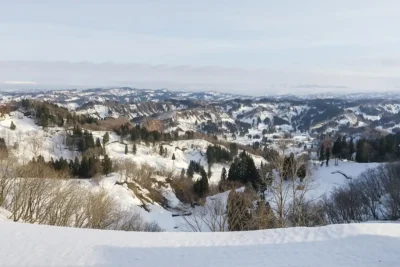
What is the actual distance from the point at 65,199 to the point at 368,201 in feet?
113

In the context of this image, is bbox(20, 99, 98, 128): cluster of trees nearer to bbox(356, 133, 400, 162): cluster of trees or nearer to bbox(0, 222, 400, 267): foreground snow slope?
bbox(356, 133, 400, 162): cluster of trees

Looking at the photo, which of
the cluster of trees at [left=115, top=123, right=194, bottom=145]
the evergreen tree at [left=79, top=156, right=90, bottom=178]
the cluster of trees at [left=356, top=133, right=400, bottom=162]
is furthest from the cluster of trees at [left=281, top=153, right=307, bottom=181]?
the cluster of trees at [left=115, top=123, right=194, bottom=145]

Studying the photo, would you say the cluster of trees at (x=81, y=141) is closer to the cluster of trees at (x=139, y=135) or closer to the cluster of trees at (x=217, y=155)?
the cluster of trees at (x=139, y=135)

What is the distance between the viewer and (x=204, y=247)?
12562mm

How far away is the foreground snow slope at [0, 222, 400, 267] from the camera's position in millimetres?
10789

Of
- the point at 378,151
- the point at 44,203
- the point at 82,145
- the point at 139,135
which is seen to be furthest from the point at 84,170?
the point at 378,151

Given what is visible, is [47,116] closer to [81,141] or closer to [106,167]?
[81,141]

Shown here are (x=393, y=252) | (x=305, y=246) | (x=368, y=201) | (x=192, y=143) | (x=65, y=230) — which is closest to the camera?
(x=393, y=252)

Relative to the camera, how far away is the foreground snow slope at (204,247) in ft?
35.4

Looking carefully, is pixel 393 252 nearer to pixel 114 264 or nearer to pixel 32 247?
pixel 114 264

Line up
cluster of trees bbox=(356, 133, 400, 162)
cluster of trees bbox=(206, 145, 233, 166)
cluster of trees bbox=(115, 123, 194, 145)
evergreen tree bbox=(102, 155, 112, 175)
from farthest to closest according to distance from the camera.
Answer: cluster of trees bbox=(206, 145, 233, 166) < cluster of trees bbox=(115, 123, 194, 145) < cluster of trees bbox=(356, 133, 400, 162) < evergreen tree bbox=(102, 155, 112, 175)

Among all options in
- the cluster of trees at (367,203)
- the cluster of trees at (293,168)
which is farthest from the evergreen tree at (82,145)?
the cluster of trees at (293,168)

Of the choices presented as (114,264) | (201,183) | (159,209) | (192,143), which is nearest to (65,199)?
(114,264)

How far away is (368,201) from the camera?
130 feet
